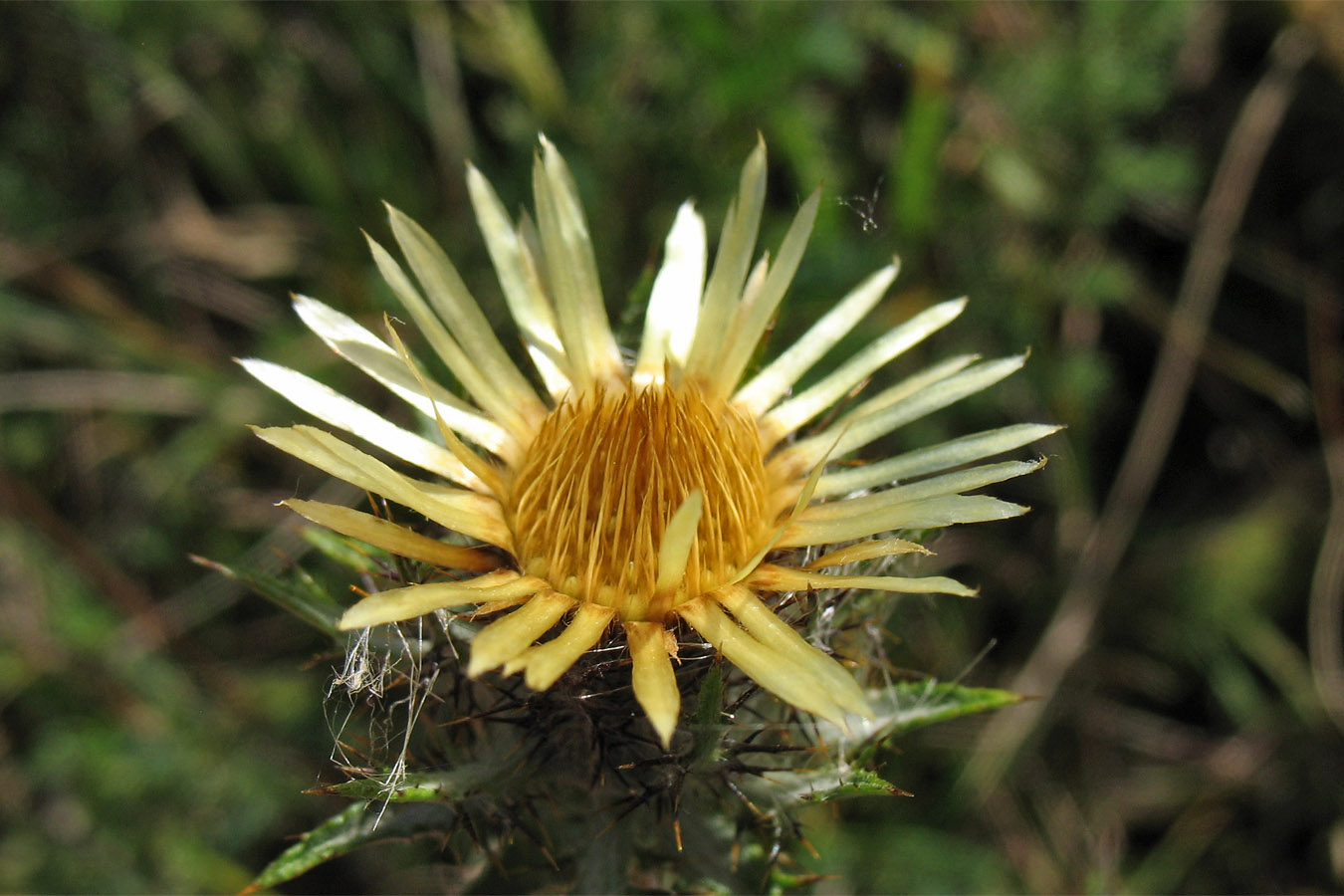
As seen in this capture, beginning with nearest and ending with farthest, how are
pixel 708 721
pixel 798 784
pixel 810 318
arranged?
pixel 708 721, pixel 798 784, pixel 810 318

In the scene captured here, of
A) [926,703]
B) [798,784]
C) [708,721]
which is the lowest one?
[798,784]

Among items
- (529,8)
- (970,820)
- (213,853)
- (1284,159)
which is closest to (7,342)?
(213,853)

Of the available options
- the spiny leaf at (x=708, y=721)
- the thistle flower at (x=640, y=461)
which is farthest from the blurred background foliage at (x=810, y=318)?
the spiny leaf at (x=708, y=721)

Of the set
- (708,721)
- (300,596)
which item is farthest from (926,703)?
(300,596)

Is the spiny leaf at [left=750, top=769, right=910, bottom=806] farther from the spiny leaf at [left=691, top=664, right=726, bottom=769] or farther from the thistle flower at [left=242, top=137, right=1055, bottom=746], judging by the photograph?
the thistle flower at [left=242, top=137, right=1055, bottom=746]

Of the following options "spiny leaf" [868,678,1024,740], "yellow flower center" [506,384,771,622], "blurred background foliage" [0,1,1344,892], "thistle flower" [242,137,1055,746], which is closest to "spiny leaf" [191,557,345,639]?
"thistle flower" [242,137,1055,746]

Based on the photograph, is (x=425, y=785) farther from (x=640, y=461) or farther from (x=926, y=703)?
(x=926, y=703)

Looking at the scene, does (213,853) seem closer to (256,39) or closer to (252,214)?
(252,214)
